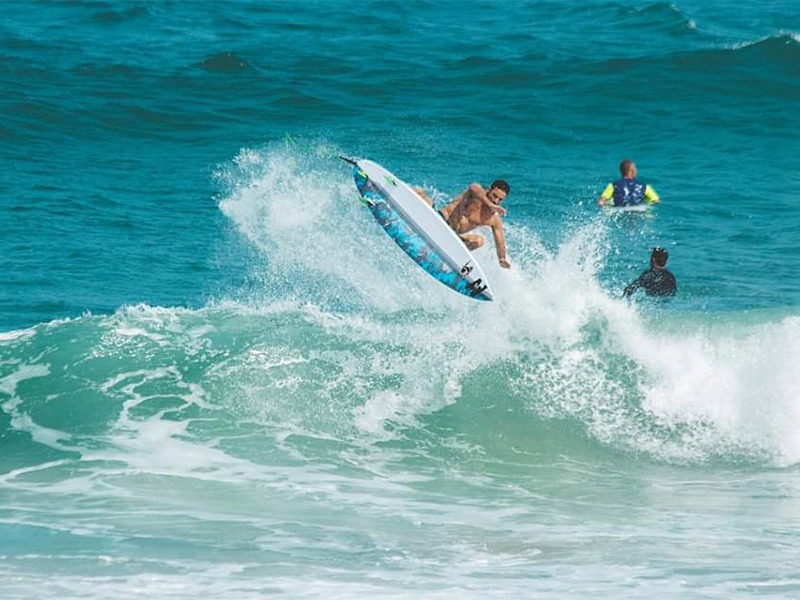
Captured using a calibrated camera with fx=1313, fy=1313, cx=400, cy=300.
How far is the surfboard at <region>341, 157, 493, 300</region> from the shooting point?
14172 mm

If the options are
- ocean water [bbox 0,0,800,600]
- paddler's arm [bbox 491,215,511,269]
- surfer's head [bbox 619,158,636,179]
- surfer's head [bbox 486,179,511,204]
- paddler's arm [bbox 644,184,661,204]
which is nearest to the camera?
ocean water [bbox 0,0,800,600]

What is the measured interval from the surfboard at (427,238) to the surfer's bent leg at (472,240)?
28 cm

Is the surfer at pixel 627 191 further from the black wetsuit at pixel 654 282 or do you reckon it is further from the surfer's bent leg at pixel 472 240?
the surfer's bent leg at pixel 472 240

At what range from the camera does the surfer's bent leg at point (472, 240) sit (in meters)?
14.5

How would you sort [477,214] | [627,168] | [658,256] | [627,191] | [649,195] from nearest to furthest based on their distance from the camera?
[477,214], [658,256], [627,168], [627,191], [649,195]

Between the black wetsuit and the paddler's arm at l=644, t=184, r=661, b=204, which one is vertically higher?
the paddler's arm at l=644, t=184, r=661, b=204

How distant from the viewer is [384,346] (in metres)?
14.8

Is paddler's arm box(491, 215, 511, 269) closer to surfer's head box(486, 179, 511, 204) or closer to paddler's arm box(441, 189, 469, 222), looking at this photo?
surfer's head box(486, 179, 511, 204)

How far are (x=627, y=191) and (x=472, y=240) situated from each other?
20.7 ft

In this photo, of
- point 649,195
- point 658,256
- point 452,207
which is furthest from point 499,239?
point 649,195

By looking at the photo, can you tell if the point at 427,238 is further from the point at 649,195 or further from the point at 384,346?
the point at 649,195

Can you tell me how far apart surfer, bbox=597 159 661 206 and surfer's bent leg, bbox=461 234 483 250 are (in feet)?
19.1

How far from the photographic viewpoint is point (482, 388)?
563 inches

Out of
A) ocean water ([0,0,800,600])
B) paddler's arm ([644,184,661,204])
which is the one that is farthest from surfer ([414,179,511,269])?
paddler's arm ([644,184,661,204])
